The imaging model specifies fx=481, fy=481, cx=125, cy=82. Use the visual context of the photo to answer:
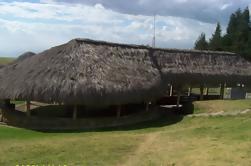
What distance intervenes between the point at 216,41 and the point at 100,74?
1497 inches

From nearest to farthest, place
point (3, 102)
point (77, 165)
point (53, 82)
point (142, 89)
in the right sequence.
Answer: point (77, 165)
point (53, 82)
point (142, 89)
point (3, 102)

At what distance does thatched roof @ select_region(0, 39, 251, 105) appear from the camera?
23531mm

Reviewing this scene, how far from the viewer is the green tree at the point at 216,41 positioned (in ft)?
193

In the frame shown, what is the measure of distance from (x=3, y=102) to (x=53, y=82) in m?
5.66

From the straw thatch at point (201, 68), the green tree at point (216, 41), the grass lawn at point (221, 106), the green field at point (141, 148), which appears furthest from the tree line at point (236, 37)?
the green field at point (141, 148)

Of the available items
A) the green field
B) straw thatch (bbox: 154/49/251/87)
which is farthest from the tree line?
the green field

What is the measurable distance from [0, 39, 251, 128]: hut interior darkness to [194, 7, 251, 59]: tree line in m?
25.3

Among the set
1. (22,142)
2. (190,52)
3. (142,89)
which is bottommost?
(22,142)

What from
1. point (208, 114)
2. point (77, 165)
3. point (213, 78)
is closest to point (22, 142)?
point (77, 165)

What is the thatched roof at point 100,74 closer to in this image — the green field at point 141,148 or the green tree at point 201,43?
the green field at point 141,148

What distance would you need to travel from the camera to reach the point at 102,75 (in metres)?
24.5

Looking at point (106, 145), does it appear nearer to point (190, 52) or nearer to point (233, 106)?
point (233, 106)

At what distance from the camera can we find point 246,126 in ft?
A: 59.6

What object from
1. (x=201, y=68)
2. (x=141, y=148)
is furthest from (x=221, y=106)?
(x=141, y=148)
